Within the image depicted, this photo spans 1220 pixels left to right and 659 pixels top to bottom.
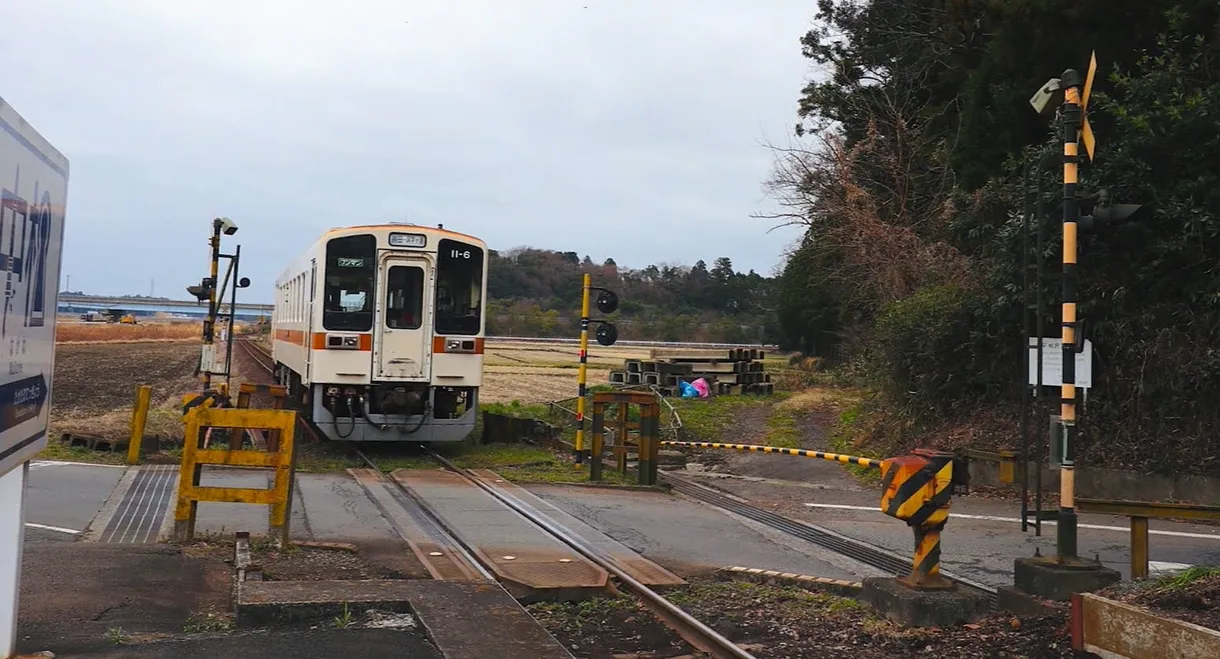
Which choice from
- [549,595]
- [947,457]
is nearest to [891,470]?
[947,457]

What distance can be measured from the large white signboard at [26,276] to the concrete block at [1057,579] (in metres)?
5.56

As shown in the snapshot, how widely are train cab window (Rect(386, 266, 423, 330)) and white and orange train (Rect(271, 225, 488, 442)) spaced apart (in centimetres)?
1

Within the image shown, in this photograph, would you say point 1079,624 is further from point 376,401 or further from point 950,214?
point 950,214

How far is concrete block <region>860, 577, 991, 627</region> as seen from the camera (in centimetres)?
614

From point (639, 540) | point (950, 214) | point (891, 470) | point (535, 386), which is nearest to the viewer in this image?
point (891, 470)

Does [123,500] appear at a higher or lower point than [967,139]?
lower

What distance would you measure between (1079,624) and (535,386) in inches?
953

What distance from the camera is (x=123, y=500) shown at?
10.2 meters

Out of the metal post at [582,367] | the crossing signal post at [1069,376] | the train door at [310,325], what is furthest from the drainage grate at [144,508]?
the crossing signal post at [1069,376]

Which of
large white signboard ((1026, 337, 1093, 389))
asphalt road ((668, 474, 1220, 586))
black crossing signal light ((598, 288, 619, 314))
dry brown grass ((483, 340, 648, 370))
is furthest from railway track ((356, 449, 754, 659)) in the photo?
dry brown grass ((483, 340, 648, 370))

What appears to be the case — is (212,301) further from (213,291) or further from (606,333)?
(606,333)

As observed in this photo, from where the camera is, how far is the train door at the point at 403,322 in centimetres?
1504

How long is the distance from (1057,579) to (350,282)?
11003 millimetres

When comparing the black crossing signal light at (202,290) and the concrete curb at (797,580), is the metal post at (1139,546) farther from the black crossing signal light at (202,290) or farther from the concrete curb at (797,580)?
Result: the black crossing signal light at (202,290)
